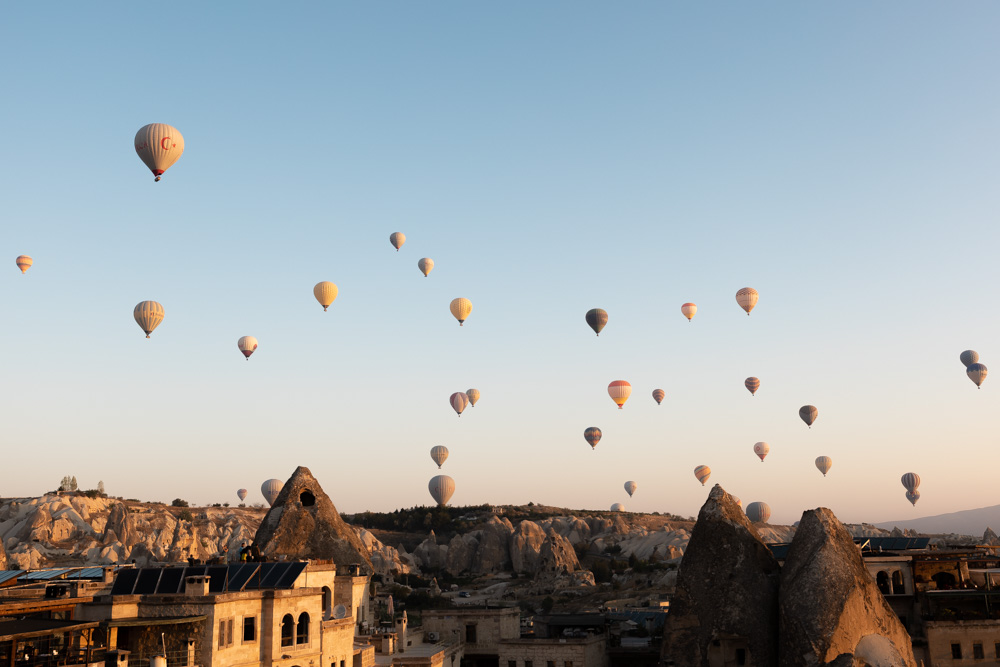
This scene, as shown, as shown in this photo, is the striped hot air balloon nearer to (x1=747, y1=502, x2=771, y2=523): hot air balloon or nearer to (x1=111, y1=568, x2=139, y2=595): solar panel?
(x1=747, y1=502, x2=771, y2=523): hot air balloon

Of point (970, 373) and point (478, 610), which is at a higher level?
point (970, 373)

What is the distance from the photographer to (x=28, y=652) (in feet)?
122

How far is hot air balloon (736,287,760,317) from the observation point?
94562 mm

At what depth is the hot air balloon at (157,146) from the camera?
66.2 meters

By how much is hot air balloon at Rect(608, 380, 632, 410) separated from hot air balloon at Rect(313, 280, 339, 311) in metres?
34.8

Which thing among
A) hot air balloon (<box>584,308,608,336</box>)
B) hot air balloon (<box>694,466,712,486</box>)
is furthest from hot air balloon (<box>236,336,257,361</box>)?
hot air balloon (<box>694,466,712,486</box>)

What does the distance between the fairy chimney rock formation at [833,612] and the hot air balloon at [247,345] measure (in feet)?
198

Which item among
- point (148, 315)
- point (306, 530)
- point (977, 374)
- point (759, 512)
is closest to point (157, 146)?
point (148, 315)

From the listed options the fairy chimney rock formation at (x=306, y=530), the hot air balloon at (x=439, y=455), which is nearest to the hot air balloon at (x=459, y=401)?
the hot air balloon at (x=439, y=455)

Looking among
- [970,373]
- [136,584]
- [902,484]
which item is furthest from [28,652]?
[902,484]

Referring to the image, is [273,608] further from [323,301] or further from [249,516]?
[249,516]

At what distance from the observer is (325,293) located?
294ft

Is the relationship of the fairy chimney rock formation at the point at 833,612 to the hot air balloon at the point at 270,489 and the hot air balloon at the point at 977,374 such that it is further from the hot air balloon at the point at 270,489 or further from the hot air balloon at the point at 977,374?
the hot air balloon at the point at 270,489

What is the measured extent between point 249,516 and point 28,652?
155924 millimetres
